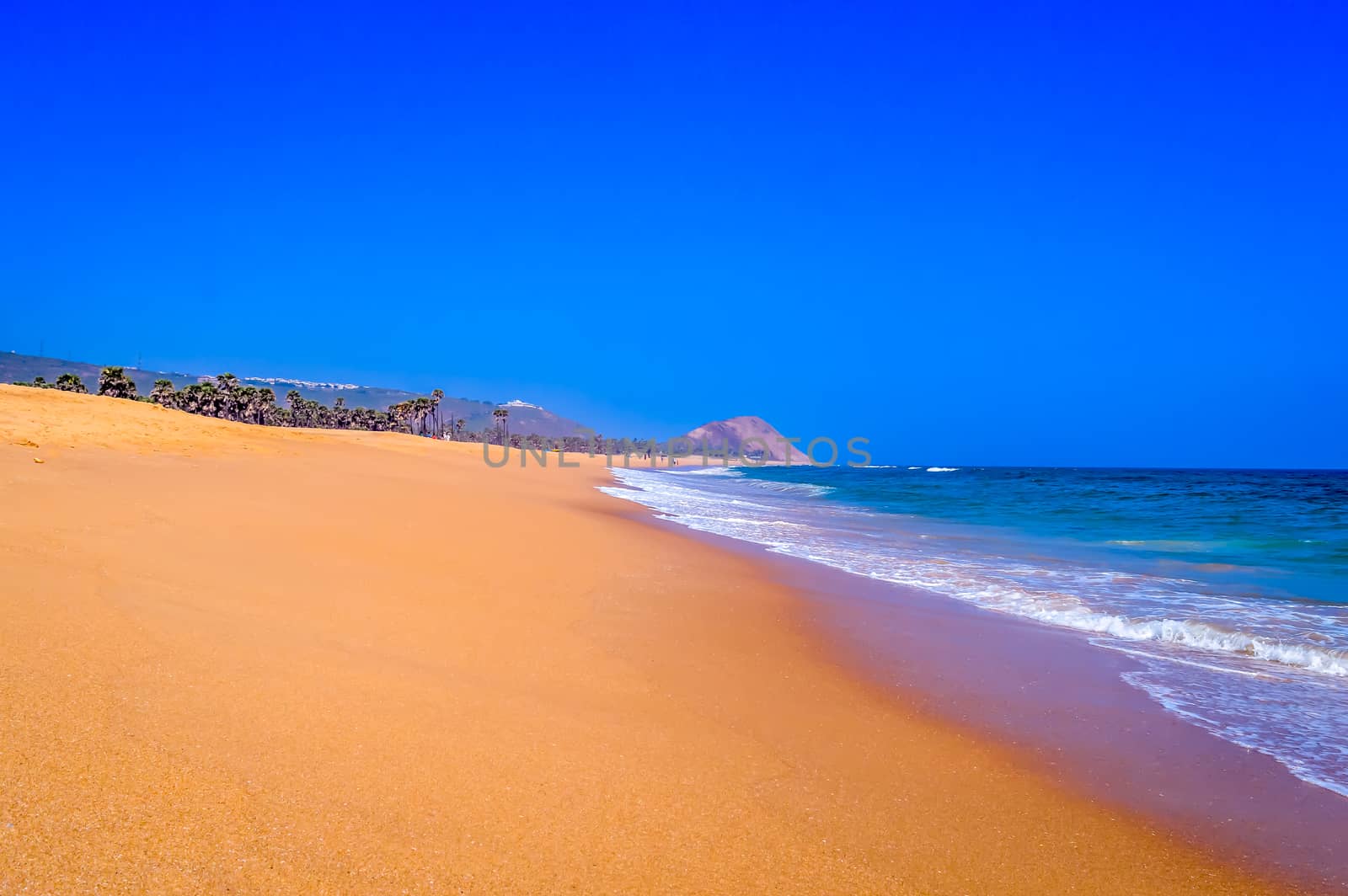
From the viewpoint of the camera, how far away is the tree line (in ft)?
233

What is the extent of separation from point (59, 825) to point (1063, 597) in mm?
10139

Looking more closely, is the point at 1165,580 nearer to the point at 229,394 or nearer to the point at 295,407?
the point at 229,394

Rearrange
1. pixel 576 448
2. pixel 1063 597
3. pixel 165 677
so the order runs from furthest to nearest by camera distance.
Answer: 1. pixel 576 448
2. pixel 1063 597
3. pixel 165 677

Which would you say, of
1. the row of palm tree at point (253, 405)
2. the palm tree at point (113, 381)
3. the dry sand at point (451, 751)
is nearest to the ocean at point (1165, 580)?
the dry sand at point (451, 751)

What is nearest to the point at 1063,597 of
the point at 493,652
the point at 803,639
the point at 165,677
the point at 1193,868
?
the point at 803,639

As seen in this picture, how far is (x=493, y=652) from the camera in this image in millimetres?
5289

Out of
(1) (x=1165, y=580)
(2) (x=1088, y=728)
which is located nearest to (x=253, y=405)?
(1) (x=1165, y=580)

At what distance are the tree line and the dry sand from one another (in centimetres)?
5419

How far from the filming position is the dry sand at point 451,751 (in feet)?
8.59

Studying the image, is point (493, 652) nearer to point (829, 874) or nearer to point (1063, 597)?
point (829, 874)

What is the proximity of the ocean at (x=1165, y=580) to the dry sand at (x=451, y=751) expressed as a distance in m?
2.49

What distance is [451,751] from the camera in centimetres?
350

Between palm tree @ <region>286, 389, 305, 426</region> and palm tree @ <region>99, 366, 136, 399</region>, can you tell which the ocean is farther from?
palm tree @ <region>286, 389, 305, 426</region>

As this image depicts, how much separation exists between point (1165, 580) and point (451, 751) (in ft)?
39.4
